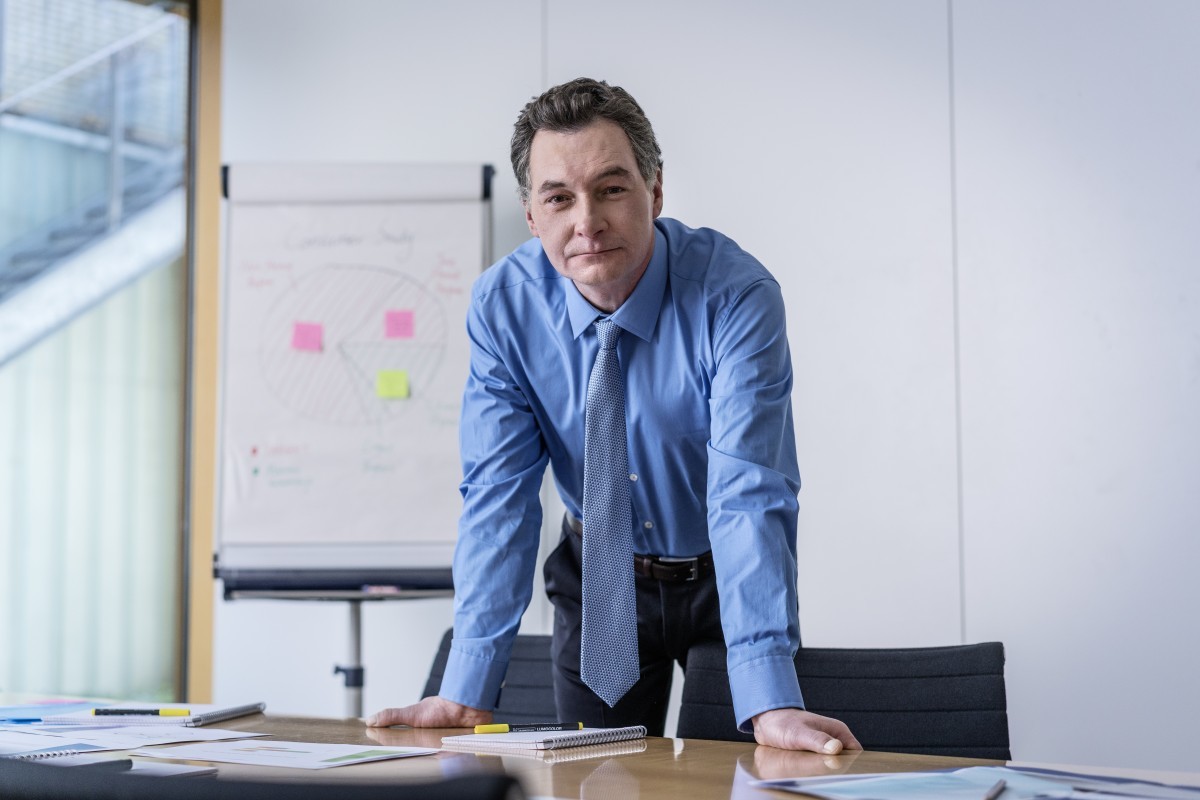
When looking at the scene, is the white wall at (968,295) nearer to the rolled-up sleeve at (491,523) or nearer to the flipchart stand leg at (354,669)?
the flipchart stand leg at (354,669)

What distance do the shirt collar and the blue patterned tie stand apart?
1.1 inches

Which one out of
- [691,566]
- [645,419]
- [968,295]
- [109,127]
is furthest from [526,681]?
[109,127]

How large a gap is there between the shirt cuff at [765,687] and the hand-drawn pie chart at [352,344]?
78.2 inches

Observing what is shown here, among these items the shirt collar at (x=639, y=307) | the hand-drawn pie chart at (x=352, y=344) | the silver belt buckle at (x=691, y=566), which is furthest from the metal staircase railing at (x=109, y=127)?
the silver belt buckle at (x=691, y=566)

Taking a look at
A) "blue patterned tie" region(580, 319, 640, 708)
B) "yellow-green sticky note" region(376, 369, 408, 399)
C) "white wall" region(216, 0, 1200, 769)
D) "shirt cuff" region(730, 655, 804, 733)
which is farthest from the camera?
"yellow-green sticky note" region(376, 369, 408, 399)

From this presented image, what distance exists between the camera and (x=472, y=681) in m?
1.59

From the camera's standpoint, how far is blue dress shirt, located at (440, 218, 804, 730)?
59.2 inches

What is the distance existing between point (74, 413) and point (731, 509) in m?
2.74

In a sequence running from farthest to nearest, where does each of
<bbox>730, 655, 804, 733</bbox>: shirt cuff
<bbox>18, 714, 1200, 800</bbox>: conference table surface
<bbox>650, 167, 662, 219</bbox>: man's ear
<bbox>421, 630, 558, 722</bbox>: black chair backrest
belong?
<bbox>421, 630, 558, 722</bbox>: black chair backrest < <bbox>650, 167, 662, 219</bbox>: man's ear < <bbox>730, 655, 804, 733</bbox>: shirt cuff < <bbox>18, 714, 1200, 800</bbox>: conference table surface

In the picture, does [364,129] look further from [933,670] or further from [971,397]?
[933,670]

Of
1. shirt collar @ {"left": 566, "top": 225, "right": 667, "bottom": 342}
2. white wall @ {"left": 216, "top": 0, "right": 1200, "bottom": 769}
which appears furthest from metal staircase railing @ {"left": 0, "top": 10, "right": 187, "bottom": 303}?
shirt collar @ {"left": 566, "top": 225, "right": 667, "bottom": 342}

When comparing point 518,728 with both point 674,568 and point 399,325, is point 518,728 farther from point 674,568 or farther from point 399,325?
point 399,325

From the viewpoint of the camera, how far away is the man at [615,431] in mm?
1519

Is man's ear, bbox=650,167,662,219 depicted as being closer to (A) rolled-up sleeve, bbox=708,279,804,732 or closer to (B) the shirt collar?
(B) the shirt collar
